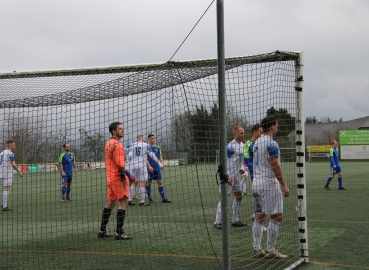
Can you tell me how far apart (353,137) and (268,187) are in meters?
57.4

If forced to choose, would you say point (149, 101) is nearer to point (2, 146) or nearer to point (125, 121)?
point (125, 121)

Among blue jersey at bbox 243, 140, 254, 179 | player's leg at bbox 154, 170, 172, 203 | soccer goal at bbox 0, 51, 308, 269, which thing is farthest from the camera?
player's leg at bbox 154, 170, 172, 203

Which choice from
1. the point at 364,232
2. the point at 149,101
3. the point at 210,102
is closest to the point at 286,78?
the point at 210,102

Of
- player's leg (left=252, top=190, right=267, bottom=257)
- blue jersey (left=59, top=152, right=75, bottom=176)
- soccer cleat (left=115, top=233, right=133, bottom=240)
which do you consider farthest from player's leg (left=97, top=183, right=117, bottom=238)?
player's leg (left=252, top=190, right=267, bottom=257)

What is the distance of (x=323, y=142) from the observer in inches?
3014

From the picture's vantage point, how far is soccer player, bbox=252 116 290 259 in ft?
22.2

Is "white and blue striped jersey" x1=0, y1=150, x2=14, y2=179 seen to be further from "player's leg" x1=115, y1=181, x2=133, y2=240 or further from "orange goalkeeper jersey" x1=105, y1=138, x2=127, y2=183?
"player's leg" x1=115, y1=181, x2=133, y2=240

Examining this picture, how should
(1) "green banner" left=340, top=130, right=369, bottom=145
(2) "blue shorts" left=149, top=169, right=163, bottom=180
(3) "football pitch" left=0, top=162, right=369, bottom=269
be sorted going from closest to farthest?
1. (3) "football pitch" left=0, top=162, right=369, bottom=269
2. (2) "blue shorts" left=149, top=169, right=163, bottom=180
3. (1) "green banner" left=340, top=130, right=369, bottom=145

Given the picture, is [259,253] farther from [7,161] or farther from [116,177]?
[7,161]

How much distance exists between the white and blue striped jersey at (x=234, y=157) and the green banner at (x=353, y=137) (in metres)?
54.2

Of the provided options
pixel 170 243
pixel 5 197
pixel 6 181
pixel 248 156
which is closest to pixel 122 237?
pixel 170 243

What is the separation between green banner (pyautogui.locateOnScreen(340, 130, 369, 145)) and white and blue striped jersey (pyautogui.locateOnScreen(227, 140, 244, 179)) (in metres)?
54.2

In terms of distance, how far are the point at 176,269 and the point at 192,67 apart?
2554 mm

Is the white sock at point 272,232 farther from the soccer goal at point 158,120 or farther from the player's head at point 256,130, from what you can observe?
the player's head at point 256,130
